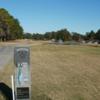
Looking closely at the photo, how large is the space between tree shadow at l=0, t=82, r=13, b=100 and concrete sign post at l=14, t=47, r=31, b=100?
154 centimetres

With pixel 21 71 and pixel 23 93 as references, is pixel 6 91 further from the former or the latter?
pixel 21 71

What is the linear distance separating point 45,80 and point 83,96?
386 centimetres

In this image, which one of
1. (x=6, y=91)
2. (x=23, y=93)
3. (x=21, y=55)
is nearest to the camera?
(x=21, y=55)

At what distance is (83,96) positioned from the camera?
10.6m

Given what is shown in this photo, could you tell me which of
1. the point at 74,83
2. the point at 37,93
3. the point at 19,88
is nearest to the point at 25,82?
the point at 19,88

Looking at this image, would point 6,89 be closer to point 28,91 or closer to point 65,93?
point 65,93

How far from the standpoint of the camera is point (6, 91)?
433 inches

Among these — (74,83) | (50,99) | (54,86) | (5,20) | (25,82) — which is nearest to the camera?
(25,82)

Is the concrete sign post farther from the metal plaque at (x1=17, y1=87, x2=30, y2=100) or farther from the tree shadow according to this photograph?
the tree shadow

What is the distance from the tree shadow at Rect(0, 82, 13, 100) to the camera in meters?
10.2

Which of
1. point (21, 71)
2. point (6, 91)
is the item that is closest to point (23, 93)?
point (21, 71)

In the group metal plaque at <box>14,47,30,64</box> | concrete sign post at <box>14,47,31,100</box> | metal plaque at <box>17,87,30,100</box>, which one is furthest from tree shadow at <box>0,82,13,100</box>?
metal plaque at <box>14,47,30,64</box>

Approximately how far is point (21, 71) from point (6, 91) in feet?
9.04

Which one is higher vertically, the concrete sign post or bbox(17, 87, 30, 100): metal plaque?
the concrete sign post
